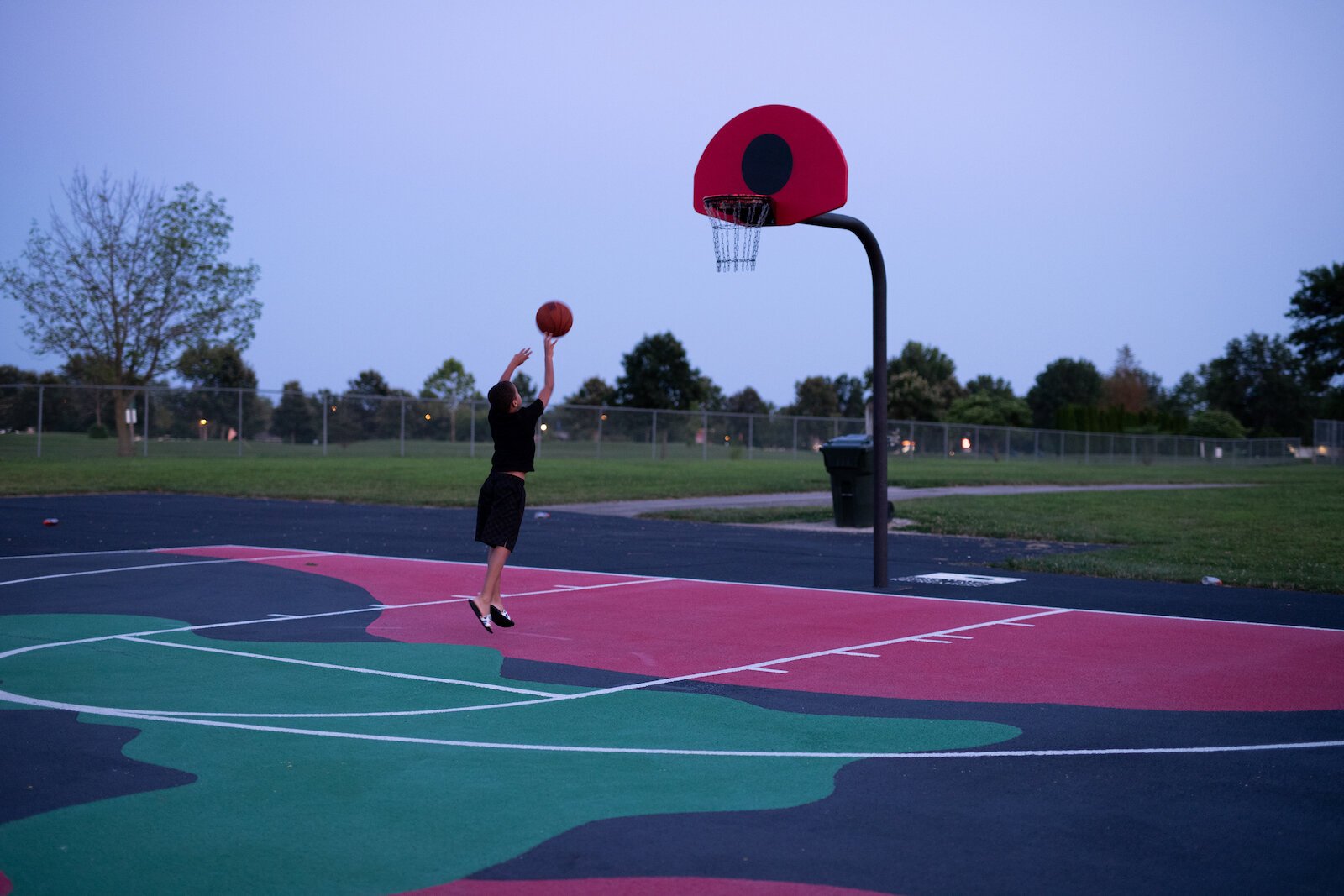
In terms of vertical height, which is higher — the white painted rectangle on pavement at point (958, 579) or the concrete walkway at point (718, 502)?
the concrete walkway at point (718, 502)

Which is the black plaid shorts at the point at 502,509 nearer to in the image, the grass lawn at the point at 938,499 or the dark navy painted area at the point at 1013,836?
the dark navy painted area at the point at 1013,836

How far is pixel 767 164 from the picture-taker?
12.6 metres

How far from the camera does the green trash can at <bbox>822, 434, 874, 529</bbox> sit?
63.9 ft

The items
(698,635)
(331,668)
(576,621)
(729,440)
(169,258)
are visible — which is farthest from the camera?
(729,440)

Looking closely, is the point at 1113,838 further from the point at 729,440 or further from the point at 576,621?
the point at 729,440

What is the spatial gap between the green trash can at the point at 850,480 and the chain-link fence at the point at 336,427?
15.3m

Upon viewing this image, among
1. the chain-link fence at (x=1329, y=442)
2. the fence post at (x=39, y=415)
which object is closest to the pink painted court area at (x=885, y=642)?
the fence post at (x=39, y=415)

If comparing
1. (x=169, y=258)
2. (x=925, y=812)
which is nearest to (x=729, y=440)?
(x=169, y=258)

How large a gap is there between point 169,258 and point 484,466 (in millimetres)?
20701

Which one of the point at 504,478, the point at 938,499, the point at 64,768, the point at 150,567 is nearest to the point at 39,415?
the point at 938,499

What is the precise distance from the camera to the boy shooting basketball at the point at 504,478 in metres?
9.22

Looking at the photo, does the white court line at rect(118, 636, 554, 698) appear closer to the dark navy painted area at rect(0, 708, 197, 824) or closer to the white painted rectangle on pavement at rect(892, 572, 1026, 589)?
the dark navy painted area at rect(0, 708, 197, 824)

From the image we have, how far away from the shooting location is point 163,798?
16.6ft

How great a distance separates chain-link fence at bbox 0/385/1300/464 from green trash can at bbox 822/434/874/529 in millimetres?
15288
